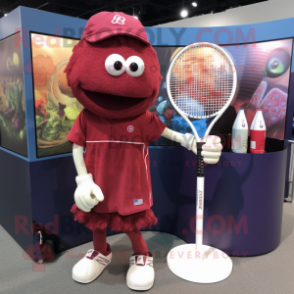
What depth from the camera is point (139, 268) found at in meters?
1.28

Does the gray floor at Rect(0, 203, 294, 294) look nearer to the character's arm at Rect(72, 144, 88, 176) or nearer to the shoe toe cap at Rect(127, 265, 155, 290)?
the shoe toe cap at Rect(127, 265, 155, 290)

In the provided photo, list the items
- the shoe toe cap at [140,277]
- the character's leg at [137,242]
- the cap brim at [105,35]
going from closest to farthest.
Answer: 1. the cap brim at [105,35]
2. the shoe toe cap at [140,277]
3. the character's leg at [137,242]

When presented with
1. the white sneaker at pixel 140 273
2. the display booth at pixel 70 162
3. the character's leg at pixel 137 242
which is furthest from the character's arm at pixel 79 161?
the white sneaker at pixel 140 273

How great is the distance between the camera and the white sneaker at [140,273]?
1.22 meters

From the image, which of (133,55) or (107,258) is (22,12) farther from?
(107,258)

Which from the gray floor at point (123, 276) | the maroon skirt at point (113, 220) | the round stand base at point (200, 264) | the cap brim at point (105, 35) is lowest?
the gray floor at point (123, 276)

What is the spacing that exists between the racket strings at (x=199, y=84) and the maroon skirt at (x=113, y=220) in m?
0.52

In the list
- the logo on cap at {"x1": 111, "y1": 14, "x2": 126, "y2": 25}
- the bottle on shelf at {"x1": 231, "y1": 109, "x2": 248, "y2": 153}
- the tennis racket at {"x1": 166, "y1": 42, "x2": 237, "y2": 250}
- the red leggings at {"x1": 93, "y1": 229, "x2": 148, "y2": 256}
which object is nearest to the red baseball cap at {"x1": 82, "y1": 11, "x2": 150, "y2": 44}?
the logo on cap at {"x1": 111, "y1": 14, "x2": 126, "y2": 25}

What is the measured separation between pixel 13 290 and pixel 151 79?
3.65ft

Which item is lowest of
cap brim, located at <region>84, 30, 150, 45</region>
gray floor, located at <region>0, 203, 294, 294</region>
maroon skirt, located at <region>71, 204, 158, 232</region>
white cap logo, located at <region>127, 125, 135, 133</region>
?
gray floor, located at <region>0, 203, 294, 294</region>

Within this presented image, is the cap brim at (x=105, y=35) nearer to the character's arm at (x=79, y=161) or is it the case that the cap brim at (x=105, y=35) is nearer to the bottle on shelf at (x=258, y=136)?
Answer: the character's arm at (x=79, y=161)

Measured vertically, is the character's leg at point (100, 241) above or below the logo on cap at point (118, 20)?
below

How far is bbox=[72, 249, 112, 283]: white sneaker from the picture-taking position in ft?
4.16

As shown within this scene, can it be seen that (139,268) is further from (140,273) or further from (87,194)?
(87,194)
